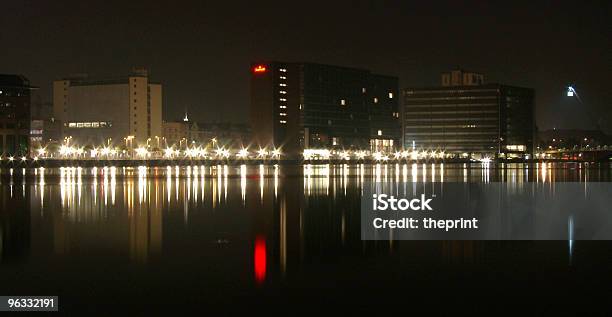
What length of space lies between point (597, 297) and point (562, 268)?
283 centimetres

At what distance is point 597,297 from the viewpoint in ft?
47.3

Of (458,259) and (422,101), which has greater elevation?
(422,101)

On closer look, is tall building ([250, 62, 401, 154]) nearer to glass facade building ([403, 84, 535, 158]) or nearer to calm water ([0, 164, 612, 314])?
glass facade building ([403, 84, 535, 158])

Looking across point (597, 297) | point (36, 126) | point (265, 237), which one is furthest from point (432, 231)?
point (36, 126)

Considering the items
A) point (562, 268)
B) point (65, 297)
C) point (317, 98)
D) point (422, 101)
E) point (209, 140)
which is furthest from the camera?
point (209, 140)

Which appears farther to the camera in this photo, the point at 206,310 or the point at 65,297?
the point at 65,297

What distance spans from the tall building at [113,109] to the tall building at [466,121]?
161 feet

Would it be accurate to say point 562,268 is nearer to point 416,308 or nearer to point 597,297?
point 597,297

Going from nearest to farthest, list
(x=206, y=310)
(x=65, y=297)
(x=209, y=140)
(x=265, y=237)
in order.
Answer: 1. (x=206, y=310)
2. (x=65, y=297)
3. (x=265, y=237)
4. (x=209, y=140)

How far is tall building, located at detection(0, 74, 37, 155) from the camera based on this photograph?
12119 cm

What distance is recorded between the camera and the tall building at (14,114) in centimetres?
12119

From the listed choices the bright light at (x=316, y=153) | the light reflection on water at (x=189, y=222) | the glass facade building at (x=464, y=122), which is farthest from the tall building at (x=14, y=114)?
the light reflection on water at (x=189, y=222)

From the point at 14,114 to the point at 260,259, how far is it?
116m

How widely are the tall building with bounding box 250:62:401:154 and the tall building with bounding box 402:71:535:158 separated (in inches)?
242
